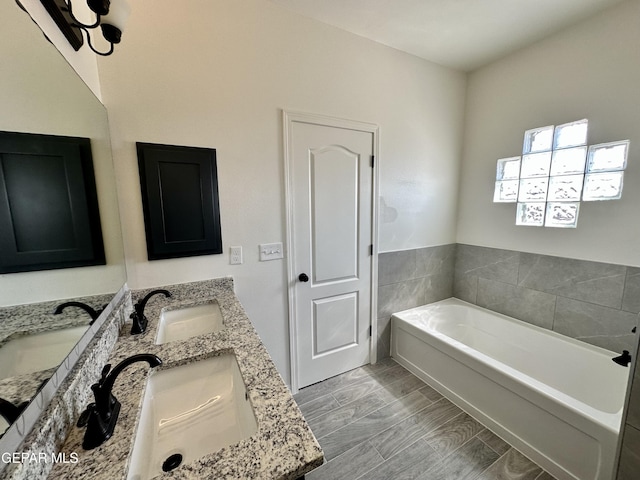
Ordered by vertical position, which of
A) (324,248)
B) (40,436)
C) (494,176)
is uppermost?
(494,176)

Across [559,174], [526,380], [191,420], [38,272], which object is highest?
[559,174]

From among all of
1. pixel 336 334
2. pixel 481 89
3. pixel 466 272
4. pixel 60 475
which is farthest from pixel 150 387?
pixel 481 89

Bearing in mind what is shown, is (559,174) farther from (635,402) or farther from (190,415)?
(190,415)

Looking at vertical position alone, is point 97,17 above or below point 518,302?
above

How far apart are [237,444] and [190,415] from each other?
452mm

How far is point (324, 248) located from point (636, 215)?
7.02ft

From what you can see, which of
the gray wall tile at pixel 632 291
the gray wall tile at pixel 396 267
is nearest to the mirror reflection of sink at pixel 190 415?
the gray wall tile at pixel 396 267

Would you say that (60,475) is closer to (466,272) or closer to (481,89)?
(466,272)

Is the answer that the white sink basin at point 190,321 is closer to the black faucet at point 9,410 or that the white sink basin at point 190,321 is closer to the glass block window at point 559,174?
the black faucet at point 9,410

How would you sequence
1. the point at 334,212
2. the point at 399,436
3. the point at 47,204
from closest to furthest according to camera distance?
the point at 47,204
the point at 399,436
the point at 334,212

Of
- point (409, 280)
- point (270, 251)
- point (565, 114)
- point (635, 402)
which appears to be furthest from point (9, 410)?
point (565, 114)

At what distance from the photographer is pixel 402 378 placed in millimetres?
2219

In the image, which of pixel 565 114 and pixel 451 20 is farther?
pixel 565 114

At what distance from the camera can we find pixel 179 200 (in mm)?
1500
